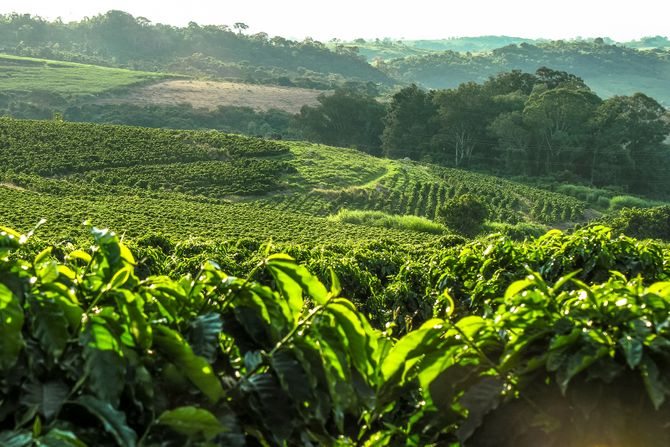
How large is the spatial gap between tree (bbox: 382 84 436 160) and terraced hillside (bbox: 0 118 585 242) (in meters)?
6.38

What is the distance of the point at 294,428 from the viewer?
2105 millimetres

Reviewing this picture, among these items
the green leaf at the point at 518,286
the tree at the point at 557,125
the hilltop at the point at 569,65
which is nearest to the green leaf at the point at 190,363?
the green leaf at the point at 518,286

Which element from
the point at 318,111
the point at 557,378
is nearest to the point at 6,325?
the point at 557,378

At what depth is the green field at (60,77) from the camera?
9200 centimetres

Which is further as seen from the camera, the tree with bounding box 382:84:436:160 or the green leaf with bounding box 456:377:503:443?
the tree with bounding box 382:84:436:160

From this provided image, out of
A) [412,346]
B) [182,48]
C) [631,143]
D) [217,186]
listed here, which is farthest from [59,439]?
[182,48]

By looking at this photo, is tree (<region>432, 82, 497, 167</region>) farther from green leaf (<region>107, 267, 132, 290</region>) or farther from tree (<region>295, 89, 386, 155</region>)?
green leaf (<region>107, 267, 132, 290</region>)

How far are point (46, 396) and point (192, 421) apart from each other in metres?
0.35

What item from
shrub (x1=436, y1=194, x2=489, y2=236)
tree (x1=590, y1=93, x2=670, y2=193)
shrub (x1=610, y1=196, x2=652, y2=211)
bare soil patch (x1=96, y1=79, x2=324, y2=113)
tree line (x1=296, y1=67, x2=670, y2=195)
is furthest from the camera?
bare soil patch (x1=96, y1=79, x2=324, y2=113)

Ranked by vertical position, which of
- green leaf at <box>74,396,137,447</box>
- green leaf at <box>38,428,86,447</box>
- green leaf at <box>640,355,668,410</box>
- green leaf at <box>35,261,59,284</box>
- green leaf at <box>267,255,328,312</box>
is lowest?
green leaf at <box>74,396,137,447</box>

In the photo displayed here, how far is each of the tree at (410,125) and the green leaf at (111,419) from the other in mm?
70595

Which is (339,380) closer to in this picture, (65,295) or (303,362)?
(303,362)

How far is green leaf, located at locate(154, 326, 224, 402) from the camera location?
1961mm

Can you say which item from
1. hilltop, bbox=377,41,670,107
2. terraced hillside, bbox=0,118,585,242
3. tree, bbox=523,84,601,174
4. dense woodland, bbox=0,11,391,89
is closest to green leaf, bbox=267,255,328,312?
terraced hillside, bbox=0,118,585,242
